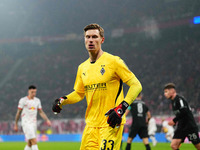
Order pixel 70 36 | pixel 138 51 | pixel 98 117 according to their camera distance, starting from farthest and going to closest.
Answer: pixel 70 36 < pixel 138 51 < pixel 98 117

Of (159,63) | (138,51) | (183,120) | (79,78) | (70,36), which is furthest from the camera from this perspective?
(70,36)

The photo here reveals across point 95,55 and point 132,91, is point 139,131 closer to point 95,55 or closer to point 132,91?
point 95,55

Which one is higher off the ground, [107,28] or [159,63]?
[107,28]

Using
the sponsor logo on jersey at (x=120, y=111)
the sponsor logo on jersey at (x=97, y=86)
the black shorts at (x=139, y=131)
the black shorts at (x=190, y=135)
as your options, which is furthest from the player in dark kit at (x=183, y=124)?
the sponsor logo on jersey at (x=120, y=111)

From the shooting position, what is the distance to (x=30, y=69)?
43625 mm

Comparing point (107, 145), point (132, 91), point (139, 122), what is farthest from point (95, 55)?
point (139, 122)

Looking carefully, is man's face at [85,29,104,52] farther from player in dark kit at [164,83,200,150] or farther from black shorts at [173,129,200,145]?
black shorts at [173,129,200,145]

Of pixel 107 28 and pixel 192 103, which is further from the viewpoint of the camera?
pixel 107 28

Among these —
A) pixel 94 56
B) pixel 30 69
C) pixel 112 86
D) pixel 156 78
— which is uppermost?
pixel 30 69

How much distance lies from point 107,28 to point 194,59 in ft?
49.1

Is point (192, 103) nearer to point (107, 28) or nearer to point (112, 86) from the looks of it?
point (107, 28)

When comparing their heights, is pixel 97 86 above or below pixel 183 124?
above

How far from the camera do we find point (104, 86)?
4035 millimetres

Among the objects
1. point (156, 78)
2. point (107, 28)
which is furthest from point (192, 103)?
point (107, 28)
